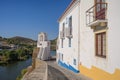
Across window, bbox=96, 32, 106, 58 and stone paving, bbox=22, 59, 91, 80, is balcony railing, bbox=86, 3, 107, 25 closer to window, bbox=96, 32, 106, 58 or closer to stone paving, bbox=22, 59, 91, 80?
window, bbox=96, 32, 106, 58

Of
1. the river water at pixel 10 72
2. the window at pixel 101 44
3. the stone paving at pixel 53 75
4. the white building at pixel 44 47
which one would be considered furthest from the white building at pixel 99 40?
the river water at pixel 10 72

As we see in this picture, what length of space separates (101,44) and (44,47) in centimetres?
2185

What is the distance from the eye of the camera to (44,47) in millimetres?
31297

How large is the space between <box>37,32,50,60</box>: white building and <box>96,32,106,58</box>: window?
68.7 feet

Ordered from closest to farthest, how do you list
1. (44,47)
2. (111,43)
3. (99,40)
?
(111,43) → (99,40) → (44,47)

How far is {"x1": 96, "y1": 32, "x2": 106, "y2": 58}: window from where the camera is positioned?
9605 millimetres

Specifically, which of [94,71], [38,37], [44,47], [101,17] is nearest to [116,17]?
[101,17]

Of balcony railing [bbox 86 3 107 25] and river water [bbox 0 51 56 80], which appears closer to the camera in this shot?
balcony railing [bbox 86 3 107 25]

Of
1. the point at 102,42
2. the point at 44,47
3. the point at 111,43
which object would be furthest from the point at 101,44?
the point at 44,47

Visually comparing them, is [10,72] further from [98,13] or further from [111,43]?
[111,43]

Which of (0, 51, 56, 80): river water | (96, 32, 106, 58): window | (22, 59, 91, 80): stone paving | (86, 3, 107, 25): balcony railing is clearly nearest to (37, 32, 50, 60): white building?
(0, 51, 56, 80): river water

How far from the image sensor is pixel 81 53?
557 inches

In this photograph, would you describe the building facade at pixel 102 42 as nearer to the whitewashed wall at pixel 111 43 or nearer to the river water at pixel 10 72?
the whitewashed wall at pixel 111 43

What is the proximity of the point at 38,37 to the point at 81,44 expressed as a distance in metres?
21.6
